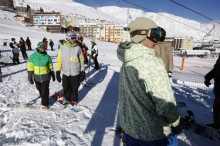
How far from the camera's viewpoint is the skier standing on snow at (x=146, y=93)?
1299 mm

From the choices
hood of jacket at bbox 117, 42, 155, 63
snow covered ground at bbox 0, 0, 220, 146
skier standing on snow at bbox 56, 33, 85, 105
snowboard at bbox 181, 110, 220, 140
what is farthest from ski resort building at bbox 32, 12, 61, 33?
hood of jacket at bbox 117, 42, 155, 63

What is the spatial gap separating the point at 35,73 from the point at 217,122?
4.29 m

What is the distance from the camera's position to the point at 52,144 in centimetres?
279

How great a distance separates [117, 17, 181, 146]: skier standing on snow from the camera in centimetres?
130

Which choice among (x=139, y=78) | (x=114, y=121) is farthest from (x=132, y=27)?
(x=114, y=121)

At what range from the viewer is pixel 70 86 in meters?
4.59

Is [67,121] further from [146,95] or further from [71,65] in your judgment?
[146,95]

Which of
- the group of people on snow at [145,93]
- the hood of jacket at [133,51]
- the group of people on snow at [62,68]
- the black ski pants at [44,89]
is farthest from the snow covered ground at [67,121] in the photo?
the hood of jacket at [133,51]

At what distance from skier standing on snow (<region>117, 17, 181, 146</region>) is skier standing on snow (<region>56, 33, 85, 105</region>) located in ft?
9.58

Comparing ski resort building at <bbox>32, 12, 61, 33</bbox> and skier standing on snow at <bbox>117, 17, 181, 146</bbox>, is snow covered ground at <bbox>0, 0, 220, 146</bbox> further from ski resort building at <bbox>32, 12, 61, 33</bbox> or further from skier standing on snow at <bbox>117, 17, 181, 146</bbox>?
ski resort building at <bbox>32, 12, 61, 33</bbox>

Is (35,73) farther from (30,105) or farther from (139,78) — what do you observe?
(139,78)

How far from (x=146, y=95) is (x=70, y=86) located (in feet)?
11.7

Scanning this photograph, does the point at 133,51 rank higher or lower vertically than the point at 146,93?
higher

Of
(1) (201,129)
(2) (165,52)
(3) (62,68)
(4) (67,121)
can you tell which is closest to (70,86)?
(3) (62,68)
